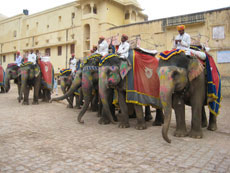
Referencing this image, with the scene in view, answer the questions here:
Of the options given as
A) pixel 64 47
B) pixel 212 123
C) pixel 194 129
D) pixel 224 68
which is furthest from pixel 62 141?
Result: pixel 64 47

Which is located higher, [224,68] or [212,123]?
[224,68]

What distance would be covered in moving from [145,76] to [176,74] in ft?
5.02

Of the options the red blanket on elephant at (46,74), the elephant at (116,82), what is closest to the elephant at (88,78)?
the elephant at (116,82)

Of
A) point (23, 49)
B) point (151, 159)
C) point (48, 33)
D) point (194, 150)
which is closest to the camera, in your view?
point (151, 159)

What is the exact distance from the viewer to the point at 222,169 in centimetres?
362

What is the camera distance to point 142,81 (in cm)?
→ 661

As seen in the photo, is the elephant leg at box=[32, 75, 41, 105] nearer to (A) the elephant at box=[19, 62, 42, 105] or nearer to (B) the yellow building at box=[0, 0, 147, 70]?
(A) the elephant at box=[19, 62, 42, 105]

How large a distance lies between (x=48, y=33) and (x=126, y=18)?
40.3ft

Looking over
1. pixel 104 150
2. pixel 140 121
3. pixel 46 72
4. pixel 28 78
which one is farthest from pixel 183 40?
pixel 46 72

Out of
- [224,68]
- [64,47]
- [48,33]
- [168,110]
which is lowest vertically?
[168,110]

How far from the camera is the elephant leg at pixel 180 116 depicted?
564 centimetres

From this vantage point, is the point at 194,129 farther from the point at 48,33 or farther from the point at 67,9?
the point at 48,33

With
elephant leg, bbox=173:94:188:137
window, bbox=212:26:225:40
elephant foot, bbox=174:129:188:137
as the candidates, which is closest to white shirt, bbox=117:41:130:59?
elephant leg, bbox=173:94:188:137

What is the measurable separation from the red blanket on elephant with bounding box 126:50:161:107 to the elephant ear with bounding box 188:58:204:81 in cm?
152
